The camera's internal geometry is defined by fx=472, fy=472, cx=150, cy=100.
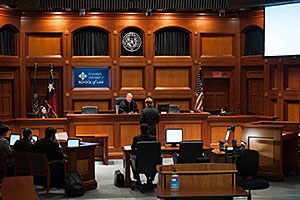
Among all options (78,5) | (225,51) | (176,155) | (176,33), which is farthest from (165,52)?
(176,155)

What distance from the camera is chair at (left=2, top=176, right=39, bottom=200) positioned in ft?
18.2

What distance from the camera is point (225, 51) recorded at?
46.4ft

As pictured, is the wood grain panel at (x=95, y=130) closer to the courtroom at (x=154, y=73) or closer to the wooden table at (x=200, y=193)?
the courtroom at (x=154, y=73)

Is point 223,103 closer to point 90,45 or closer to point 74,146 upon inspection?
point 90,45

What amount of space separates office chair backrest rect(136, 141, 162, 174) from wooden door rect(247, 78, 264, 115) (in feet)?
20.1

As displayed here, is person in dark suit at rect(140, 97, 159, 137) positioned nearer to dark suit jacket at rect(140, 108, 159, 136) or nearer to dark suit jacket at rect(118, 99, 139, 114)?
dark suit jacket at rect(140, 108, 159, 136)

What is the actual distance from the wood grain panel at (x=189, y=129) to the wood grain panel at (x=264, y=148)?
2398mm

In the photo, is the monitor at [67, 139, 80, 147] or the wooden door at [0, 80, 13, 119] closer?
the monitor at [67, 139, 80, 147]

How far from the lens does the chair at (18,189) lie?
555 cm

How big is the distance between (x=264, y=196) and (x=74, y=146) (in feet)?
11.3

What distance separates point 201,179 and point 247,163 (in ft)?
5.72

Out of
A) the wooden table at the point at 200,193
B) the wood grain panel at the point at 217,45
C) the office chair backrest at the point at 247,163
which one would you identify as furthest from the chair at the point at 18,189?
the wood grain panel at the point at 217,45

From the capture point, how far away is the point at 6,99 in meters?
13.3

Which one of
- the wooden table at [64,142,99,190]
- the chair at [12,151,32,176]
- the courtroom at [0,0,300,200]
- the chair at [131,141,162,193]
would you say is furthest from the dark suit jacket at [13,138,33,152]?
the chair at [131,141,162,193]
